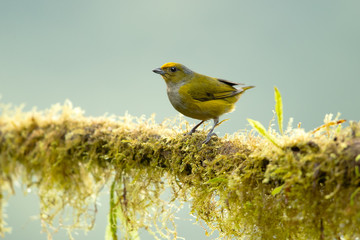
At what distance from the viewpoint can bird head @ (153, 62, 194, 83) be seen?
3107 millimetres

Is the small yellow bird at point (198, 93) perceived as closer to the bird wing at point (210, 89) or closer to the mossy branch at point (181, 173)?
the bird wing at point (210, 89)

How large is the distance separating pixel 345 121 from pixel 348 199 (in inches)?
16.0

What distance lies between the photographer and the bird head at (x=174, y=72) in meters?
3.11

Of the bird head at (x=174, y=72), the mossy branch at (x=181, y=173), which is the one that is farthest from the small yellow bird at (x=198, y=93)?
the mossy branch at (x=181, y=173)

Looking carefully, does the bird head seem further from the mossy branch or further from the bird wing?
the mossy branch

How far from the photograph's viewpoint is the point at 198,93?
285 cm

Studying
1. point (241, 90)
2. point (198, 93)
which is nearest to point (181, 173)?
point (198, 93)

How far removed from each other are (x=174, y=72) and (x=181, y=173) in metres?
1.30

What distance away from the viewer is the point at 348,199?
4.63 feet

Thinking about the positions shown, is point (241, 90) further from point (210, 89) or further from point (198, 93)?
point (198, 93)

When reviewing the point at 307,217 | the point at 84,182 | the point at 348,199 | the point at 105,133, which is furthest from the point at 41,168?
the point at 348,199

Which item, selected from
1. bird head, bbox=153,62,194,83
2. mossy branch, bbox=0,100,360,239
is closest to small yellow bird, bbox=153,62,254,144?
bird head, bbox=153,62,194,83

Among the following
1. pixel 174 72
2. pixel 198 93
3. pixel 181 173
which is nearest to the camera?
pixel 181 173

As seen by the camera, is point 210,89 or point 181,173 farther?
point 210,89
